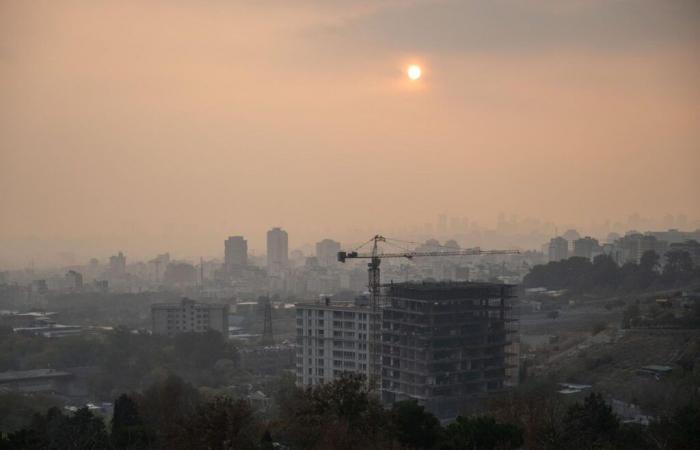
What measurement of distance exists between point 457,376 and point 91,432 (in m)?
5.25

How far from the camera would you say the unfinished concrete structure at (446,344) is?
1247 cm

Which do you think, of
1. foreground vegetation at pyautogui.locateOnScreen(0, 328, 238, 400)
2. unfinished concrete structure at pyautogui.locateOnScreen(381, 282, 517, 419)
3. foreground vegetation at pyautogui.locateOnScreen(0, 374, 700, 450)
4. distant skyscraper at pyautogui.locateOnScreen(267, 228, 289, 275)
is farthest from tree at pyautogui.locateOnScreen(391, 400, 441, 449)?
distant skyscraper at pyautogui.locateOnScreen(267, 228, 289, 275)

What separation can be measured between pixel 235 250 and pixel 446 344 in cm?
2938

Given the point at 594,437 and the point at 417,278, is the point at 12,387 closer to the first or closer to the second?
the point at 594,437

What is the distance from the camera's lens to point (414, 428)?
25.2ft

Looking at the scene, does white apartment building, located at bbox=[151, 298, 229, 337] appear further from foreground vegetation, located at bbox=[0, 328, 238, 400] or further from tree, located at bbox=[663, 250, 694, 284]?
tree, located at bbox=[663, 250, 694, 284]

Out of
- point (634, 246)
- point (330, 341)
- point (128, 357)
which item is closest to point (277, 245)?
point (634, 246)

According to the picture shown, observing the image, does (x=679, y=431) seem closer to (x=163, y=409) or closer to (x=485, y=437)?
(x=485, y=437)

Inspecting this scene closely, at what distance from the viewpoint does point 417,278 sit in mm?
30844

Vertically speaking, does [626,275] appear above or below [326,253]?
below

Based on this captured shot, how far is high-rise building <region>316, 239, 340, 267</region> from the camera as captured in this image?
39250 mm

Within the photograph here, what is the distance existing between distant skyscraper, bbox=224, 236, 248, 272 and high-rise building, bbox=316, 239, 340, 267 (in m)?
2.82

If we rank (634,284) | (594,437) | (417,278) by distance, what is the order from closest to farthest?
→ (594,437) → (634,284) → (417,278)

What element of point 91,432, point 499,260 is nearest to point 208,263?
point 499,260
